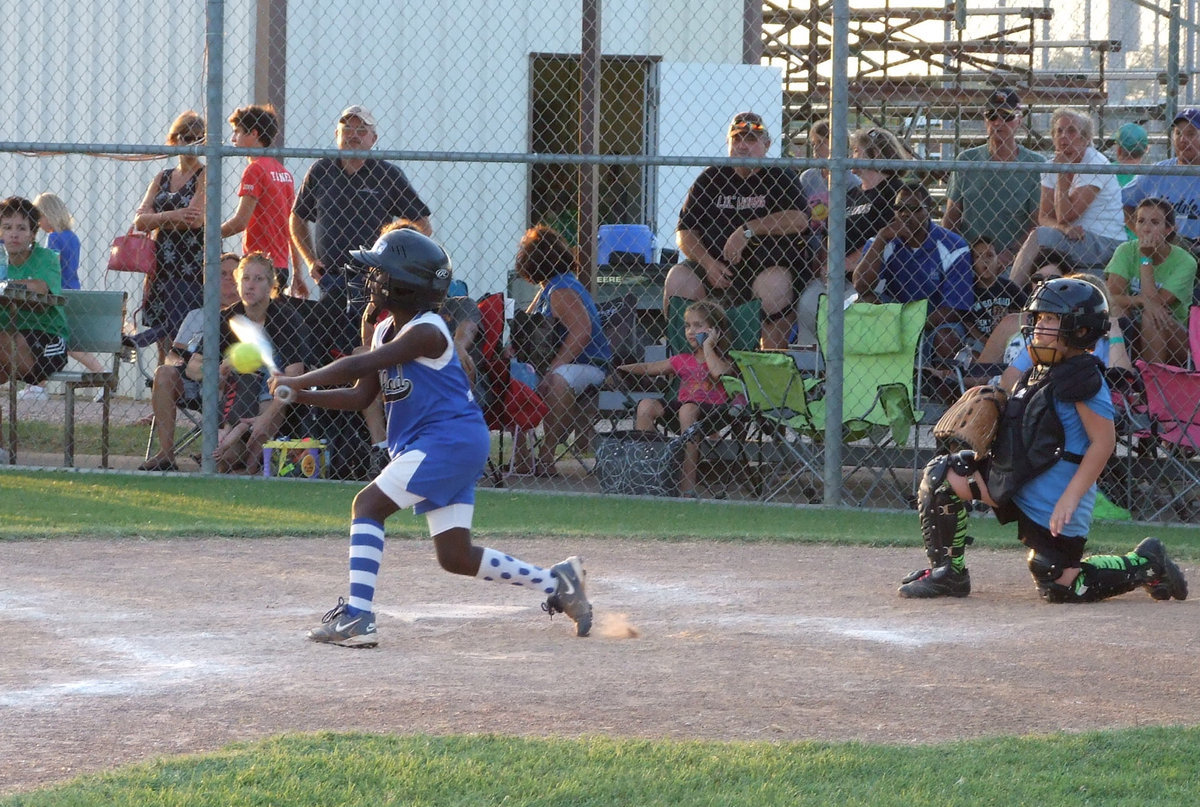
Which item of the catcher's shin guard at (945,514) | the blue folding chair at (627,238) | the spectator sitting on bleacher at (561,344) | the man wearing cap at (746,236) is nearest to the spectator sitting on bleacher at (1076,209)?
the man wearing cap at (746,236)

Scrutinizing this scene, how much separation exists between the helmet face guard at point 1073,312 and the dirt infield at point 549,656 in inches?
39.2

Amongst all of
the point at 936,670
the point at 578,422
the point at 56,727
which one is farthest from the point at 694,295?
the point at 56,727

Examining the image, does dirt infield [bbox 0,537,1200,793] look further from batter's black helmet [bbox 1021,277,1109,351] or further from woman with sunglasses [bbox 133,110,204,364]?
woman with sunglasses [bbox 133,110,204,364]

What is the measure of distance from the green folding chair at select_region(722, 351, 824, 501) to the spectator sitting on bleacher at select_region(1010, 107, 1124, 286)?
1.50m

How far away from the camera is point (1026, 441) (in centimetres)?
607

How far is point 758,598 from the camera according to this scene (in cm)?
611

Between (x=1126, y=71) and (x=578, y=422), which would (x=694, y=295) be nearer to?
(x=578, y=422)

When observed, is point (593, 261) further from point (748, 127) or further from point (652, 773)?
point (652, 773)

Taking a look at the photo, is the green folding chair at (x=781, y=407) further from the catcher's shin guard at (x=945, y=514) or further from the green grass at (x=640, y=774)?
the green grass at (x=640, y=774)

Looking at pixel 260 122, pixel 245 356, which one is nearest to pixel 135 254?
pixel 260 122

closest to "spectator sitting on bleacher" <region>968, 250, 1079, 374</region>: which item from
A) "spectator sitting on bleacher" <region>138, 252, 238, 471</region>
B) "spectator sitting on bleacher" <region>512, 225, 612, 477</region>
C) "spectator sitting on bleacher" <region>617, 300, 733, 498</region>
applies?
"spectator sitting on bleacher" <region>617, 300, 733, 498</region>

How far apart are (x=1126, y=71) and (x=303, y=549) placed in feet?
36.6

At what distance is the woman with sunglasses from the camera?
1021 centimetres

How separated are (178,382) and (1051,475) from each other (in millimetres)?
5666
